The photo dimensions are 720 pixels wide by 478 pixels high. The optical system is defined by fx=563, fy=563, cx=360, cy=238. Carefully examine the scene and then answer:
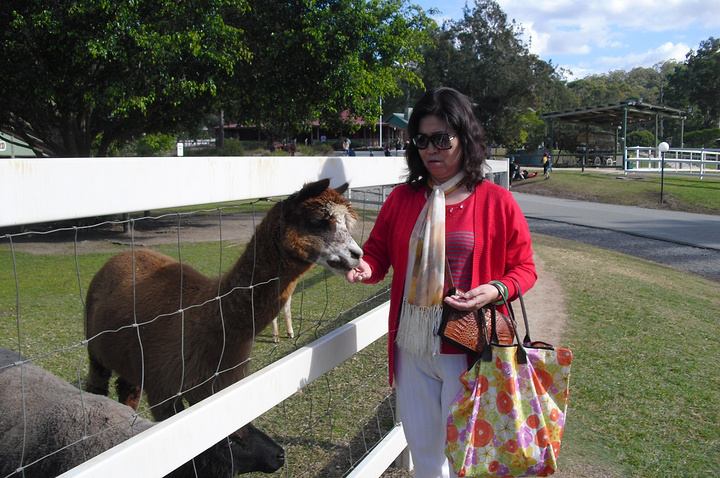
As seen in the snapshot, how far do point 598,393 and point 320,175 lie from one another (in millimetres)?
3488

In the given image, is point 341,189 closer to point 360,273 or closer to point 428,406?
point 360,273

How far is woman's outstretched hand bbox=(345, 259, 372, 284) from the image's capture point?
246 centimetres

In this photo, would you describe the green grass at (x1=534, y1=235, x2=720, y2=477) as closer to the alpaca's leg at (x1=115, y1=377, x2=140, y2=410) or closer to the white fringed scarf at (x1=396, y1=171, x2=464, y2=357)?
the white fringed scarf at (x1=396, y1=171, x2=464, y2=357)

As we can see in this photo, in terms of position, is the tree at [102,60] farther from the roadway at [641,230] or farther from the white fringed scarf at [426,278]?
the roadway at [641,230]

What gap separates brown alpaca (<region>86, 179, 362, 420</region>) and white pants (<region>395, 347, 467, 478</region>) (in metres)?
0.56

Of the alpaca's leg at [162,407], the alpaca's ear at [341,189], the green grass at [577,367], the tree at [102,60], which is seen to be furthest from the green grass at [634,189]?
the alpaca's leg at [162,407]

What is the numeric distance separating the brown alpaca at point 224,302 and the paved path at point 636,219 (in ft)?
43.5

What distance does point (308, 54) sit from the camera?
42.2 ft

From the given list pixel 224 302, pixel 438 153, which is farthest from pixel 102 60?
pixel 438 153

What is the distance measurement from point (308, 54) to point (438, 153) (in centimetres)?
1135

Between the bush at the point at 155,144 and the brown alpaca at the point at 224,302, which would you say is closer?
the brown alpaca at the point at 224,302

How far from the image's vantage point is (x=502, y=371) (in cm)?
207

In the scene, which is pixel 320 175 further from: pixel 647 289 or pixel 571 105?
pixel 571 105

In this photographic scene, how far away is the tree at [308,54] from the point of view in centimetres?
1274
